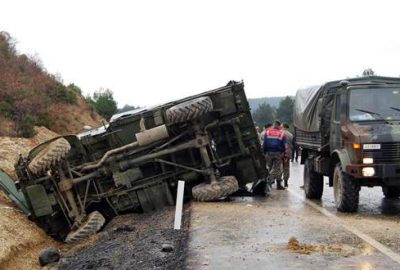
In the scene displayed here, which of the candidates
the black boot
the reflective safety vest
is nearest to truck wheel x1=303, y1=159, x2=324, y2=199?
the reflective safety vest

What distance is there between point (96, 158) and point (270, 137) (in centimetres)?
488

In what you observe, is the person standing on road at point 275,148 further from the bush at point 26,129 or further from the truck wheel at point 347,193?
the bush at point 26,129

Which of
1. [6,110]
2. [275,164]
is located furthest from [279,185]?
[6,110]

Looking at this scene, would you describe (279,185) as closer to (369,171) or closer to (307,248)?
(369,171)

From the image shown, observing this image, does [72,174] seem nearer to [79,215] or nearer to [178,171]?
[79,215]

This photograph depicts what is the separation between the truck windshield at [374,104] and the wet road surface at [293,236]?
1.77 m

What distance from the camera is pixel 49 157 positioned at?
37.1 ft

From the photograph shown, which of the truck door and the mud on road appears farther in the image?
the truck door

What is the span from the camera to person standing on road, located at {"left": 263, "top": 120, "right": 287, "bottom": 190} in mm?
15336

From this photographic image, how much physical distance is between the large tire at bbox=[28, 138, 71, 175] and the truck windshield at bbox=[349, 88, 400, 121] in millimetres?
5382

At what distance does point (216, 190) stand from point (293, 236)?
Answer: 3.66 metres

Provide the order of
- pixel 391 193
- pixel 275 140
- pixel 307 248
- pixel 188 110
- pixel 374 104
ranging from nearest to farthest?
pixel 307 248 < pixel 374 104 < pixel 188 110 < pixel 391 193 < pixel 275 140

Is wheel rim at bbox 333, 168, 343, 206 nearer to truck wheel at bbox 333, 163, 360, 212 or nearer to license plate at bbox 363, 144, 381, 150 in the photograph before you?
truck wheel at bbox 333, 163, 360, 212

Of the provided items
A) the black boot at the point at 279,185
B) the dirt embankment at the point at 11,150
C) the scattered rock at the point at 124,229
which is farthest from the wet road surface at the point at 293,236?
the dirt embankment at the point at 11,150
